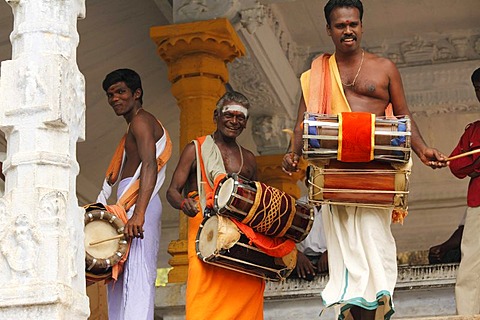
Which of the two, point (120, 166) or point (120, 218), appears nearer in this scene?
point (120, 218)

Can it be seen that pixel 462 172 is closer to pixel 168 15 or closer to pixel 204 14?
pixel 204 14

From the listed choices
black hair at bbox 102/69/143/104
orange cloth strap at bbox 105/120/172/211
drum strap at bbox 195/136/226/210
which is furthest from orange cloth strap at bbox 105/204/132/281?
→ black hair at bbox 102/69/143/104

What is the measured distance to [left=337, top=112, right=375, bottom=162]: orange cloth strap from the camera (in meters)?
7.82

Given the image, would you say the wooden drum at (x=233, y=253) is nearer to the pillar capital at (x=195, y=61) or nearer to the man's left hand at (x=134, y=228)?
the man's left hand at (x=134, y=228)

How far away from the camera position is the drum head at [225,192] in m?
8.72

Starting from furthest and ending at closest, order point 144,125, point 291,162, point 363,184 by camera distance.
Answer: point 144,125
point 291,162
point 363,184

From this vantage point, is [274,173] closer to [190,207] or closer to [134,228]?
[190,207]

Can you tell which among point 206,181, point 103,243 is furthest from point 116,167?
point 103,243

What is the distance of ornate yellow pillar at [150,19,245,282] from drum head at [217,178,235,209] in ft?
11.7

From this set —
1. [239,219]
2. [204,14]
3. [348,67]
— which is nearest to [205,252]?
[239,219]

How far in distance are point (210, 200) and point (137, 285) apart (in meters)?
0.81

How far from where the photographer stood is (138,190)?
9.35 meters

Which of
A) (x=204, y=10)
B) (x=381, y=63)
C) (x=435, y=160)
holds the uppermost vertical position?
(x=204, y=10)

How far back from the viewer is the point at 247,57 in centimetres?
1438
